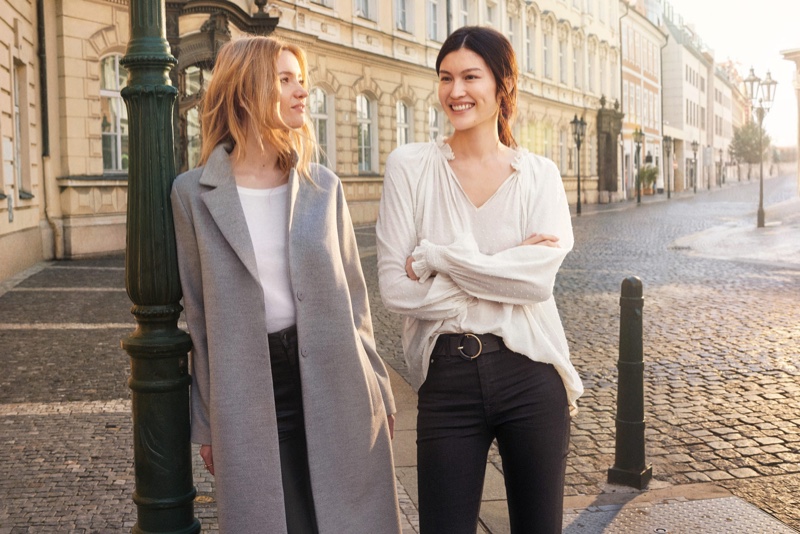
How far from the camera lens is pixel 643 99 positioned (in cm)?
6091

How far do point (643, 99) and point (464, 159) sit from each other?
202 ft

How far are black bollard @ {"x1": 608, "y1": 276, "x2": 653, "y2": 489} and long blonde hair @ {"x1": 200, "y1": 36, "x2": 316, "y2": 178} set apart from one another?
246cm

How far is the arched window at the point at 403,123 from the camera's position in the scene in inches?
1113

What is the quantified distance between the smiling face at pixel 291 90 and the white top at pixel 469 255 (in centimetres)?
29

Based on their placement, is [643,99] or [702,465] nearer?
[702,465]

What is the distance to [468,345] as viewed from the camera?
95.0 inches

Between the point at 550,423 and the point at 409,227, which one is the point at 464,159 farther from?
the point at 550,423

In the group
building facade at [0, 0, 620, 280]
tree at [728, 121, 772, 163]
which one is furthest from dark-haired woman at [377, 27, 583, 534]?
tree at [728, 121, 772, 163]

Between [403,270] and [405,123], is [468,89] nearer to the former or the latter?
[403,270]

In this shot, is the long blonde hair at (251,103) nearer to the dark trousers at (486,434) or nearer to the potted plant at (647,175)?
the dark trousers at (486,434)

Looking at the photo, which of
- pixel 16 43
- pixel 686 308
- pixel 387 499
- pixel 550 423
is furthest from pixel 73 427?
pixel 16 43

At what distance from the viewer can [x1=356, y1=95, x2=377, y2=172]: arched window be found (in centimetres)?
2623

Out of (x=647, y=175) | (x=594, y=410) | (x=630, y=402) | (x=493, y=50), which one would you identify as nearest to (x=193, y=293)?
(x=493, y=50)

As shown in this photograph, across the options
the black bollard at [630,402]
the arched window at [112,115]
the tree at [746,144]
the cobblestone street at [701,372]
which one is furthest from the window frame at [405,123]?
the tree at [746,144]
